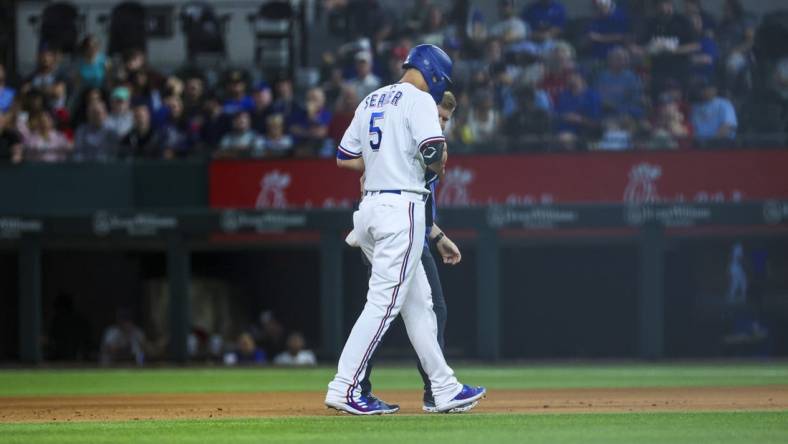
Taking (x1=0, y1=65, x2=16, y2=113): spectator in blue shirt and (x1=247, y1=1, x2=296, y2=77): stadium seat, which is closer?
(x1=0, y1=65, x2=16, y2=113): spectator in blue shirt

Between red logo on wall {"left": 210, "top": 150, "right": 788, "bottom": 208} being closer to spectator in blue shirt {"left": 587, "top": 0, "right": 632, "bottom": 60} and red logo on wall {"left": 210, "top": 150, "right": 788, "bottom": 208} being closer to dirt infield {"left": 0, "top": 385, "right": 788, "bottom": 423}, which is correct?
spectator in blue shirt {"left": 587, "top": 0, "right": 632, "bottom": 60}

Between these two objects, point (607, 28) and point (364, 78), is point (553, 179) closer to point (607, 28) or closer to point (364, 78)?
point (607, 28)

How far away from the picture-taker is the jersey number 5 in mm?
7848

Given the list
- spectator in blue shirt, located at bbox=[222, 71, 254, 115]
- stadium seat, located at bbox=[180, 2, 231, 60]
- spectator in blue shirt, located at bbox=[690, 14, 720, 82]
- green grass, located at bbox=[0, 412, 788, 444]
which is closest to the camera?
green grass, located at bbox=[0, 412, 788, 444]

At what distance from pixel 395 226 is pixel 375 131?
52 cm

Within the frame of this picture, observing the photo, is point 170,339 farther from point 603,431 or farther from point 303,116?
point 603,431

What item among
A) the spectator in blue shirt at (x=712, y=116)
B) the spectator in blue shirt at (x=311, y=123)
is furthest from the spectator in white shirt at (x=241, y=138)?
the spectator in blue shirt at (x=712, y=116)

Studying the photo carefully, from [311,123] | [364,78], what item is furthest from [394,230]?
[364,78]

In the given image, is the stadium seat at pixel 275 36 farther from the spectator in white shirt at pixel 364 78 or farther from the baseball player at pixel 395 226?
the baseball player at pixel 395 226

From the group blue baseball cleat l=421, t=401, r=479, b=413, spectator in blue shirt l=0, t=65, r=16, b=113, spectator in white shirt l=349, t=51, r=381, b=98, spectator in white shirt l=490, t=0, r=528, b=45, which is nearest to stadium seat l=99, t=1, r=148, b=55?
spectator in blue shirt l=0, t=65, r=16, b=113

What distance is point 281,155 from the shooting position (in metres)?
16.4

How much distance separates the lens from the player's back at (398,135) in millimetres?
7766

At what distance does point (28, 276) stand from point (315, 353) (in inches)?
126

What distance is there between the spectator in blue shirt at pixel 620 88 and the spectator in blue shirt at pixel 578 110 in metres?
0.12
